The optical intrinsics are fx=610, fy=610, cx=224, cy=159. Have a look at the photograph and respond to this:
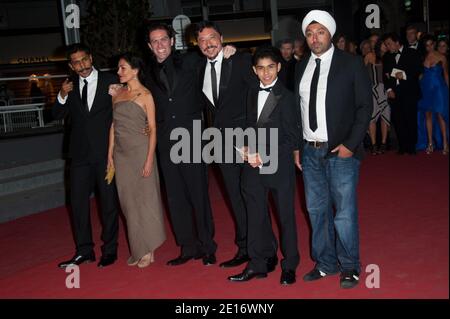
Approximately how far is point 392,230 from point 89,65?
2686 millimetres

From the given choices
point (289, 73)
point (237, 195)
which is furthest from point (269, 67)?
point (289, 73)

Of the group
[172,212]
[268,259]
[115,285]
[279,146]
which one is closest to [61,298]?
[115,285]

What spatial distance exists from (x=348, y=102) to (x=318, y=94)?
18 centimetres

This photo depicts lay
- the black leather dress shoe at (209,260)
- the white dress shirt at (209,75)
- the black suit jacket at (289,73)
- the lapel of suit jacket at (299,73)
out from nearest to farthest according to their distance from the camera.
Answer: the lapel of suit jacket at (299,73)
the white dress shirt at (209,75)
the black leather dress shoe at (209,260)
the black suit jacket at (289,73)

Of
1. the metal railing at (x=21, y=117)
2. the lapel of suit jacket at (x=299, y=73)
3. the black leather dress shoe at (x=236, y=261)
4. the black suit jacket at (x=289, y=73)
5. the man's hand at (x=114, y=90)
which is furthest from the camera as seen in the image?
the metal railing at (x=21, y=117)

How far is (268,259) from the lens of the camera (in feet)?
13.7

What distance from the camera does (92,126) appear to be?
15.1 ft

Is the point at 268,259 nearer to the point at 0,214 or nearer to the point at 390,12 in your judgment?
the point at 0,214

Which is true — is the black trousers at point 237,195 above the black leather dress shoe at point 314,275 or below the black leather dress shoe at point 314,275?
above

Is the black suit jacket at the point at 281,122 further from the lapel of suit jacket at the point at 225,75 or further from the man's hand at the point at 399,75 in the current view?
the man's hand at the point at 399,75

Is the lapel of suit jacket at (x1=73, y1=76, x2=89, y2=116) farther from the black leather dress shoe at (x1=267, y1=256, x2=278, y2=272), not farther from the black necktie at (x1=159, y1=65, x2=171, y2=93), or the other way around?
the black leather dress shoe at (x1=267, y1=256, x2=278, y2=272)

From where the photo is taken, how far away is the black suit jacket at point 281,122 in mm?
3811

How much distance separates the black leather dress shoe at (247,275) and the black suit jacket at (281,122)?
0.64 m

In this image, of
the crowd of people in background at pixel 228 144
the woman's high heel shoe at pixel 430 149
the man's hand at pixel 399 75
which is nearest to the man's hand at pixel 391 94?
the man's hand at pixel 399 75
